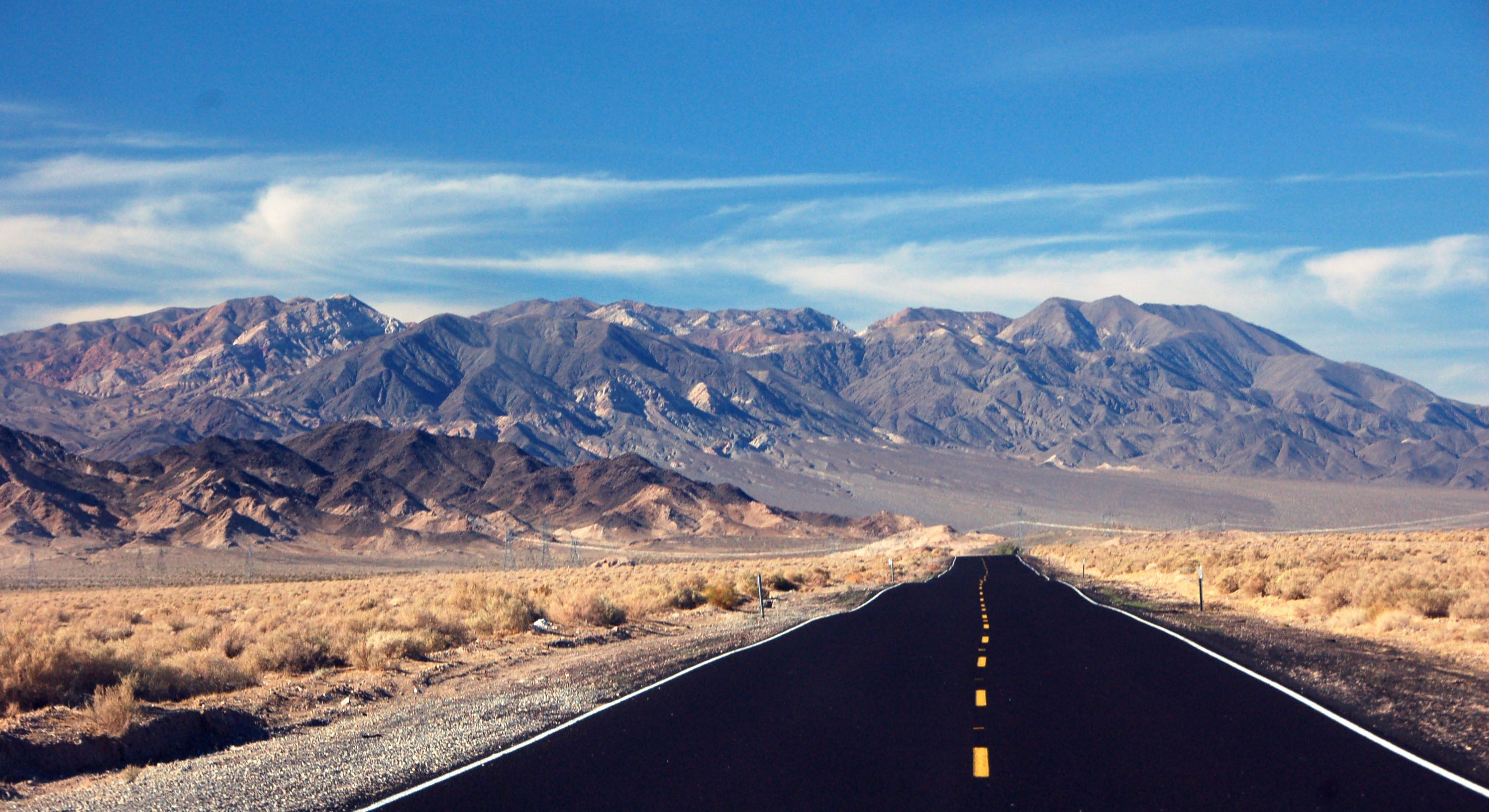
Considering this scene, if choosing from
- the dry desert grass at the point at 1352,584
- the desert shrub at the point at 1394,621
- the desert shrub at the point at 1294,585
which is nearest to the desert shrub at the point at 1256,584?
the dry desert grass at the point at 1352,584

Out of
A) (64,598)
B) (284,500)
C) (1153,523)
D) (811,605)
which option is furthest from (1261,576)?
(1153,523)

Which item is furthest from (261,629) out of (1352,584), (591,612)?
(1352,584)

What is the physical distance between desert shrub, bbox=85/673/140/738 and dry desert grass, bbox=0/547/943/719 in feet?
0.05

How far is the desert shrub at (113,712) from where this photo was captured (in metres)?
12.2

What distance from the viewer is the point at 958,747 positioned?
32.7 ft

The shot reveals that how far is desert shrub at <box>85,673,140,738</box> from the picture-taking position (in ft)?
40.0

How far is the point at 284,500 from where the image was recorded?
131625mm

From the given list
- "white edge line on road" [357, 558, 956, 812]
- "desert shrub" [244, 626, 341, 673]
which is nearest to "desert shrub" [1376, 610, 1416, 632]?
"white edge line on road" [357, 558, 956, 812]

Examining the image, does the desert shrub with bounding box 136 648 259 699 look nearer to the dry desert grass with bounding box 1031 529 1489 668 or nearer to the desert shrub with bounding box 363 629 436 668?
the desert shrub with bounding box 363 629 436 668

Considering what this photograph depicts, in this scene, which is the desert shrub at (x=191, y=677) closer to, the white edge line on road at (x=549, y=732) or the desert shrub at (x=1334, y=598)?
the white edge line on road at (x=549, y=732)

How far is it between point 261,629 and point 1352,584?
22.3 m

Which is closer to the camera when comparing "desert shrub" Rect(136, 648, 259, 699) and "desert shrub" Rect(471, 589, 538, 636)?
"desert shrub" Rect(136, 648, 259, 699)

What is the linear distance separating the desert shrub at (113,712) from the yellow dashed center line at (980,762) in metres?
8.54

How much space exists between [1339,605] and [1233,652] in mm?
9223
